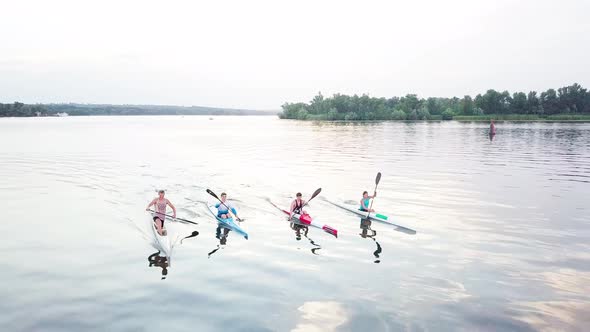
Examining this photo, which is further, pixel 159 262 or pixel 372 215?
pixel 372 215

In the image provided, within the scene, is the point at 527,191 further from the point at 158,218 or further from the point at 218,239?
the point at 158,218

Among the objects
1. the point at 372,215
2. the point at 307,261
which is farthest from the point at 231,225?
the point at 372,215

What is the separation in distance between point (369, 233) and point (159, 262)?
971 cm

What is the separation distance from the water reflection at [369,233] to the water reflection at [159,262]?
7896 millimetres

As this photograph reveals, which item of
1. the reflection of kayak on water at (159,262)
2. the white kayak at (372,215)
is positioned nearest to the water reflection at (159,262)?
the reflection of kayak on water at (159,262)

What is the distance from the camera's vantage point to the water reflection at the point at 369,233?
16734 millimetres

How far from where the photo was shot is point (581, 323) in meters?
11.2

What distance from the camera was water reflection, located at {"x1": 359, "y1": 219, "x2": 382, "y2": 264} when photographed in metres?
16.7

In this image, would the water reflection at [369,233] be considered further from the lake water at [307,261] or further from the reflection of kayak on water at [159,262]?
the reflection of kayak on water at [159,262]

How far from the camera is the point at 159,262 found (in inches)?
636

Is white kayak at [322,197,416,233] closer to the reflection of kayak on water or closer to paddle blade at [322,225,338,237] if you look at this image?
paddle blade at [322,225,338,237]

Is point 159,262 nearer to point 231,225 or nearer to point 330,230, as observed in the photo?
point 231,225

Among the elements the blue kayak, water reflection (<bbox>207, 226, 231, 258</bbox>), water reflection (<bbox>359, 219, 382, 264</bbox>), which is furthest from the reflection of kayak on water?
water reflection (<bbox>359, 219, 382, 264</bbox>)

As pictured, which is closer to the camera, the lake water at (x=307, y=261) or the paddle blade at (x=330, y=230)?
the lake water at (x=307, y=261)
